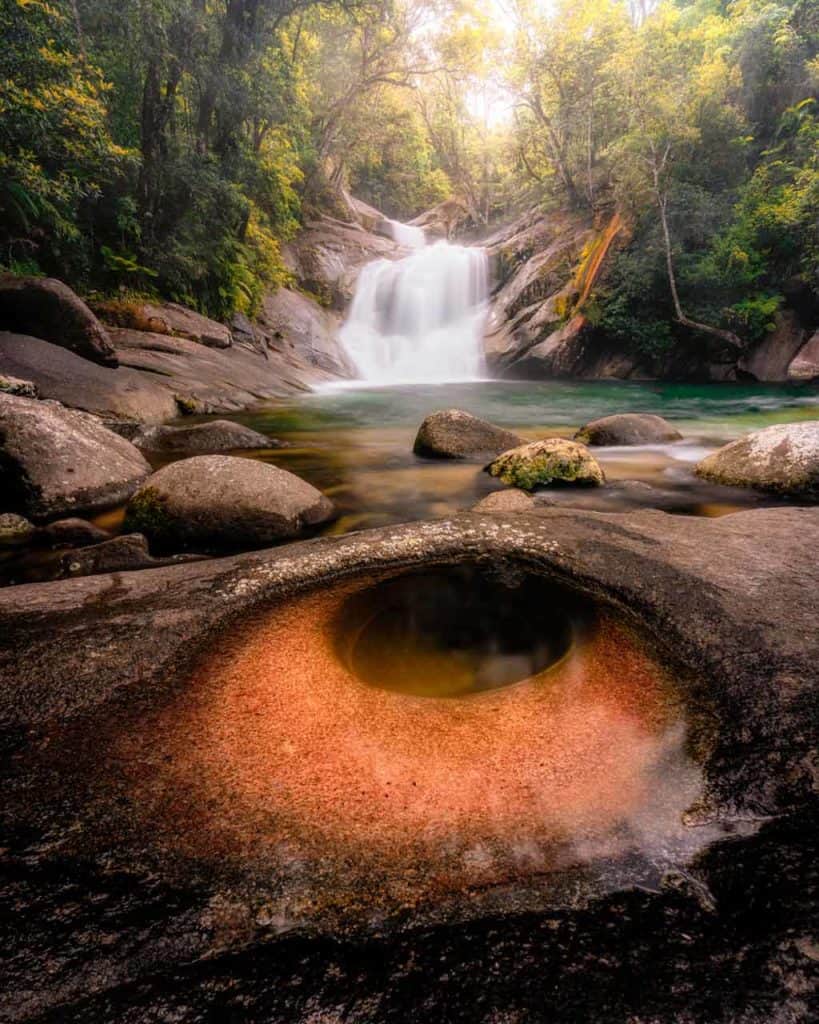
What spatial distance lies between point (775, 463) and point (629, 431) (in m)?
2.73

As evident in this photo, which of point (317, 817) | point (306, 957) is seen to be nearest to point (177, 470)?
point (317, 817)

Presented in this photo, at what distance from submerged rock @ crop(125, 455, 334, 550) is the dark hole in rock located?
1567 mm

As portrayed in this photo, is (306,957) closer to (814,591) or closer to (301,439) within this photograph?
(814,591)

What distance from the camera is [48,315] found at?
8219 millimetres

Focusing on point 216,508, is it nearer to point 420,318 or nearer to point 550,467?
point 550,467

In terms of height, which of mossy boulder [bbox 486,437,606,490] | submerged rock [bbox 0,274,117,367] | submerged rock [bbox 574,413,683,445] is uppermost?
submerged rock [bbox 0,274,117,367]

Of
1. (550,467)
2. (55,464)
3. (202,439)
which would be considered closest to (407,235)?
(202,439)

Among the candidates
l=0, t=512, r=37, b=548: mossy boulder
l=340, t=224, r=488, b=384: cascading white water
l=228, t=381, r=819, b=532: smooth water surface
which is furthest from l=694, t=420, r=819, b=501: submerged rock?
l=340, t=224, r=488, b=384: cascading white water

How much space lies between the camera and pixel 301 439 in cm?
807

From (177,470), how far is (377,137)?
35875 millimetres

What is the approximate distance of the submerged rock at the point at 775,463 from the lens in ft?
15.9

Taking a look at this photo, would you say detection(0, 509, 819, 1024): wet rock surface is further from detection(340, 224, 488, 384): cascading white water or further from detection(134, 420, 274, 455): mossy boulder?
detection(340, 224, 488, 384): cascading white water

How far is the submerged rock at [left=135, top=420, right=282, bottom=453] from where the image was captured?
674cm

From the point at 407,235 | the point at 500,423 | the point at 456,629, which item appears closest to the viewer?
the point at 456,629
